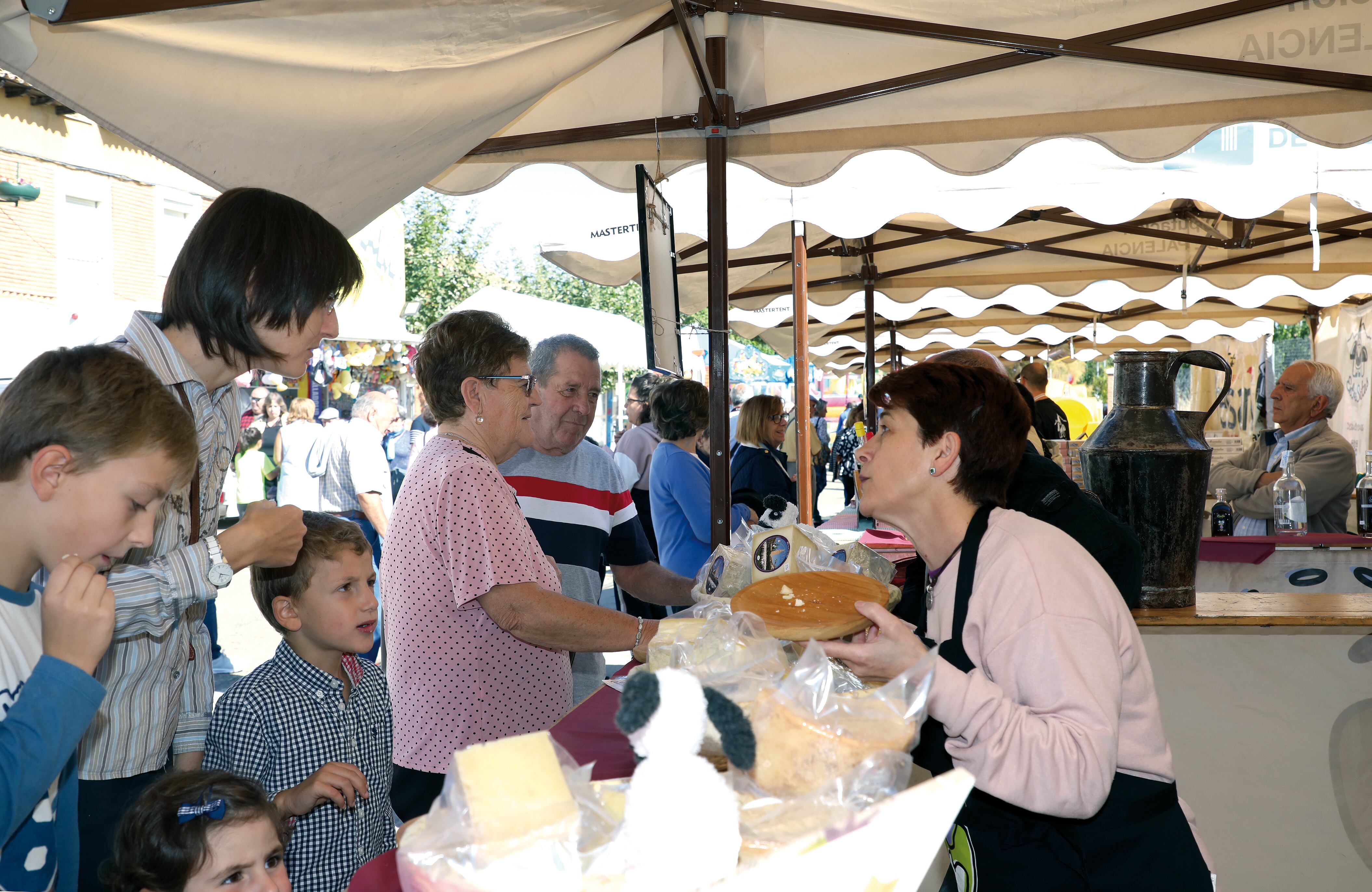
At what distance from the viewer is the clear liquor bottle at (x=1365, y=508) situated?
16.3ft

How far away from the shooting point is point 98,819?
1755 mm

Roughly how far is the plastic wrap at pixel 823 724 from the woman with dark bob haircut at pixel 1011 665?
0.46 m

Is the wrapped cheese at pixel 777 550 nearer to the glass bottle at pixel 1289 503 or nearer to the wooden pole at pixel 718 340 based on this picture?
the wooden pole at pixel 718 340

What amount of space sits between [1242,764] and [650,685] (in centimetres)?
302

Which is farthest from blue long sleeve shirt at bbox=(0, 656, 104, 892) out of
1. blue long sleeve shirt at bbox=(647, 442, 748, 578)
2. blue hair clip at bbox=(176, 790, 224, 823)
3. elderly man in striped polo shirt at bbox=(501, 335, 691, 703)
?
blue long sleeve shirt at bbox=(647, 442, 748, 578)

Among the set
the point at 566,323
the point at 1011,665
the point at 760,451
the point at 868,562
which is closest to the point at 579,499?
the point at 868,562

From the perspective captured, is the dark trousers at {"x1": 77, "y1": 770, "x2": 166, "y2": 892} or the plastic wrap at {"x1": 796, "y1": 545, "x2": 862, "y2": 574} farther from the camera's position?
the plastic wrap at {"x1": 796, "y1": 545, "x2": 862, "y2": 574}

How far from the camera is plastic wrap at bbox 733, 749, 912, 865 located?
2.66 feet

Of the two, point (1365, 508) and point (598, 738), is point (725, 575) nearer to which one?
point (598, 738)

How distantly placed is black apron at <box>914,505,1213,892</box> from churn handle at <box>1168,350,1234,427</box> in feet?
4.52

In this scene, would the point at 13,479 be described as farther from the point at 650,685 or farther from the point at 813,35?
the point at 813,35

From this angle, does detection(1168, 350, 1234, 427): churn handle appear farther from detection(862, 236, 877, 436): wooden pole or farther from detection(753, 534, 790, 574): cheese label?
detection(862, 236, 877, 436): wooden pole

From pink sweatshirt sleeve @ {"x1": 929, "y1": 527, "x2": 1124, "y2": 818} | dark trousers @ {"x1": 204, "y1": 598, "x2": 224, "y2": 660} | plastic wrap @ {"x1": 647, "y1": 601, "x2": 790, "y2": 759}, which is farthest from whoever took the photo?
dark trousers @ {"x1": 204, "y1": 598, "x2": 224, "y2": 660}

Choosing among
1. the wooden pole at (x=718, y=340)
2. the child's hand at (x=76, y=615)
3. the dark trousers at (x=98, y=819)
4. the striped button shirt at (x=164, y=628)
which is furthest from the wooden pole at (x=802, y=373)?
the child's hand at (x=76, y=615)
